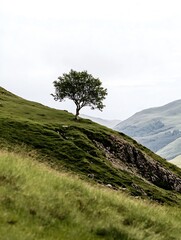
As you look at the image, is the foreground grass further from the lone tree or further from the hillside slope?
the lone tree

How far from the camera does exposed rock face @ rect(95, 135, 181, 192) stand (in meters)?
100

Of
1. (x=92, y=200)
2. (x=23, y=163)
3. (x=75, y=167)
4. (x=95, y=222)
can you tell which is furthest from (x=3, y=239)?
(x=75, y=167)

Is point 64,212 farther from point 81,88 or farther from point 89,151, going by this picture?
point 81,88

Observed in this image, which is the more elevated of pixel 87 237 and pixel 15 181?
pixel 15 181

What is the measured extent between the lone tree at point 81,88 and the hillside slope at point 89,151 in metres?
6.63

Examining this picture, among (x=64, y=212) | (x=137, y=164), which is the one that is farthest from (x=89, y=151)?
(x=64, y=212)

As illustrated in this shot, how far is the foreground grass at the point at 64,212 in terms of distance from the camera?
12883 mm

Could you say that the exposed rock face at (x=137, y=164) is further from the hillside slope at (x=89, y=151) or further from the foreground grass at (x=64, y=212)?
the foreground grass at (x=64, y=212)

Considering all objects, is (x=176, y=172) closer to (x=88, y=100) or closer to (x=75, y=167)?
(x=88, y=100)

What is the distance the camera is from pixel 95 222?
14648 millimetres

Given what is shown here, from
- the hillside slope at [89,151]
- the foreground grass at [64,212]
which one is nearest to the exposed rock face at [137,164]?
the hillside slope at [89,151]

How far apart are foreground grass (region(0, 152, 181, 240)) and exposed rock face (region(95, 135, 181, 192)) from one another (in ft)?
263

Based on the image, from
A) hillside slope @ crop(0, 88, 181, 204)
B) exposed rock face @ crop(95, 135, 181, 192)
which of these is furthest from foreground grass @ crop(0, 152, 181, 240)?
exposed rock face @ crop(95, 135, 181, 192)

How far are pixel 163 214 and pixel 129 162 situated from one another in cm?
8546
